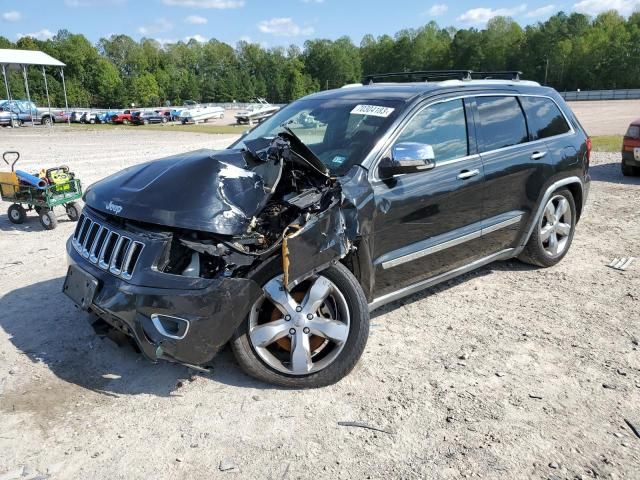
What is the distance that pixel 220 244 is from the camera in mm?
3070

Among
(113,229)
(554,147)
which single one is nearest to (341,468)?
(113,229)

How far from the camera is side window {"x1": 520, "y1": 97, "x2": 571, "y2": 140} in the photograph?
509cm

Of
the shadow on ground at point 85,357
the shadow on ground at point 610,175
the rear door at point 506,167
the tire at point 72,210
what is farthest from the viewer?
the shadow on ground at point 610,175

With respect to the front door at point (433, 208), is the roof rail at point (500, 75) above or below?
above

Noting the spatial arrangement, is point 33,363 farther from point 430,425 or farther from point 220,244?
point 430,425

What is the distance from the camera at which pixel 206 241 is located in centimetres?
309

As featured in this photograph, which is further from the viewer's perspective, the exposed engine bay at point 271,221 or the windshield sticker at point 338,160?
the windshield sticker at point 338,160

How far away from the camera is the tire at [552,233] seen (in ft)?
17.2

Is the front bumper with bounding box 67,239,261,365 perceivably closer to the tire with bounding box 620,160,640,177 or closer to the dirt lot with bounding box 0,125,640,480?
the dirt lot with bounding box 0,125,640,480

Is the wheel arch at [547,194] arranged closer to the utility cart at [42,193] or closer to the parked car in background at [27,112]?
the utility cart at [42,193]

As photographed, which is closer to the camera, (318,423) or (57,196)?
(318,423)

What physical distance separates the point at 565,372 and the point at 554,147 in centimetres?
253

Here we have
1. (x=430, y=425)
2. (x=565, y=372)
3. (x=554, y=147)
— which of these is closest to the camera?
(x=430, y=425)

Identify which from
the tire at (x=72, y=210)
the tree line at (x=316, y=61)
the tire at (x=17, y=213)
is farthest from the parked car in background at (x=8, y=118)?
the tree line at (x=316, y=61)
